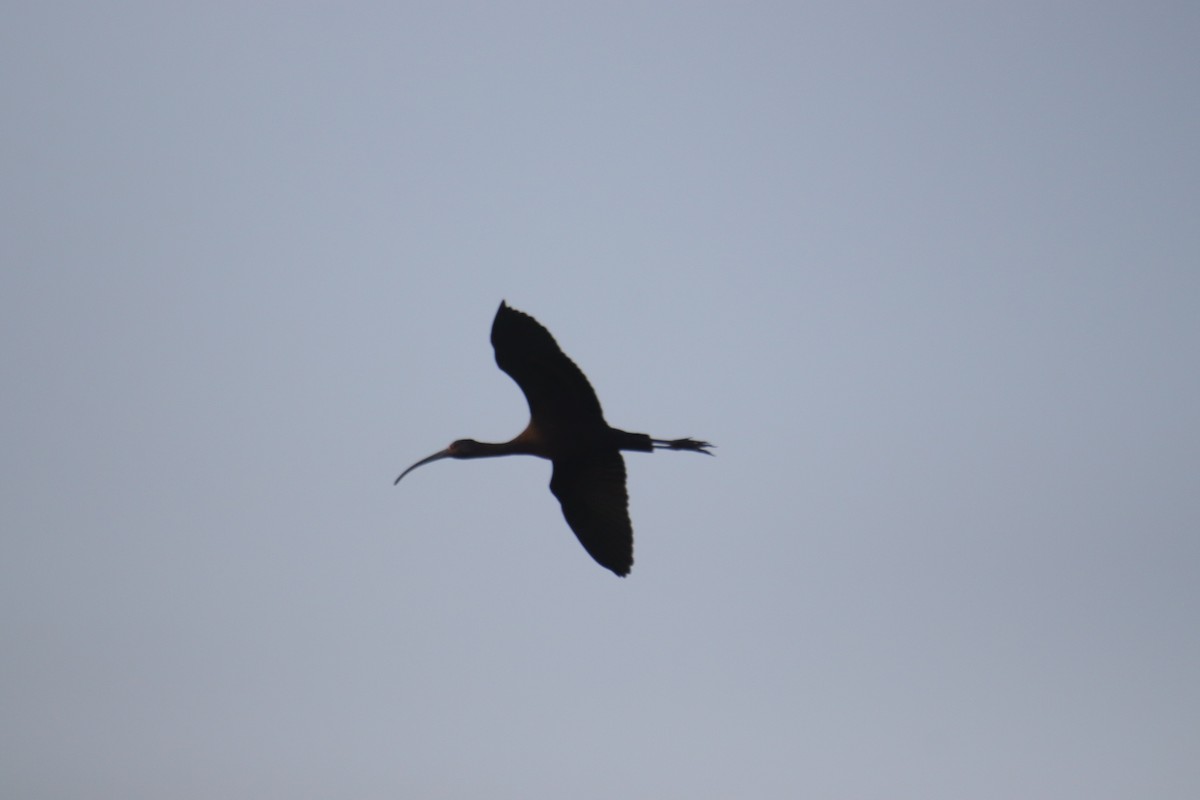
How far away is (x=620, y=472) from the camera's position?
67.1 ft

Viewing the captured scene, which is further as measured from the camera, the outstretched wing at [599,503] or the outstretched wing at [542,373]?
the outstretched wing at [599,503]

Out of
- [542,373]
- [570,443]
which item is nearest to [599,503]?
[570,443]

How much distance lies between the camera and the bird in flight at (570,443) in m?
18.5

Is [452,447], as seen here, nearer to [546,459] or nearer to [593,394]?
[546,459]

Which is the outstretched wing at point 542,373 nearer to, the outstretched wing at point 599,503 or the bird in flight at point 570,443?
the bird in flight at point 570,443

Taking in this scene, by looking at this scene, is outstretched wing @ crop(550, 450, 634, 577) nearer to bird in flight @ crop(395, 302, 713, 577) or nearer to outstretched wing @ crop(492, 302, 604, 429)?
bird in flight @ crop(395, 302, 713, 577)

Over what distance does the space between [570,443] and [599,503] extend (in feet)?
3.76

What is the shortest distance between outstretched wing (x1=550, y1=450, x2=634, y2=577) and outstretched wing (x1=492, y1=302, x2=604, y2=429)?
98cm

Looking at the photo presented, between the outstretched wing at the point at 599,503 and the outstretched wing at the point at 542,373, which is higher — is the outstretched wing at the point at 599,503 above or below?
below

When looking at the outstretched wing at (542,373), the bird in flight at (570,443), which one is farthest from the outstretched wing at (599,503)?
the outstretched wing at (542,373)

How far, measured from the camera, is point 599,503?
20516 millimetres

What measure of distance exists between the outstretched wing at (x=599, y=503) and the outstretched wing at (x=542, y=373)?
0.98 metres

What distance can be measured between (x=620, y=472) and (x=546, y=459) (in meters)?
1.04

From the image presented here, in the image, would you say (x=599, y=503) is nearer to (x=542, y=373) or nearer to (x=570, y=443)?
(x=570, y=443)
